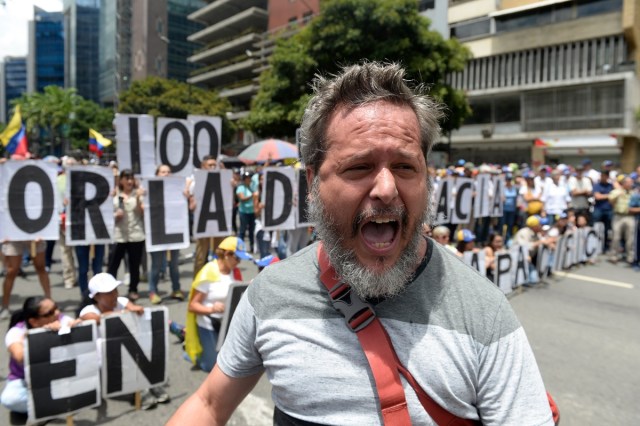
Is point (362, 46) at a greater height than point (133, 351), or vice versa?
point (362, 46)

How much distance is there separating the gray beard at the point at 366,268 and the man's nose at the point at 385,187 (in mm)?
38

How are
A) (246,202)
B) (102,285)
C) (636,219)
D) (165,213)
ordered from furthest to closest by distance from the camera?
1. (246,202)
2. (636,219)
3. (165,213)
4. (102,285)

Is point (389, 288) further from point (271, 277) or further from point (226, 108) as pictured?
point (226, 108)

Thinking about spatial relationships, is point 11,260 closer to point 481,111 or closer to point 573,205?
point 573,205

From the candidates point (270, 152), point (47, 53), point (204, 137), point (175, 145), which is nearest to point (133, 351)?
point (175, 145)

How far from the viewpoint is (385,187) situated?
115 cm

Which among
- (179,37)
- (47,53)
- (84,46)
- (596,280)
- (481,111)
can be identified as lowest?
(596,280)

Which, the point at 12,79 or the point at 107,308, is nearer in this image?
the point at 107,308

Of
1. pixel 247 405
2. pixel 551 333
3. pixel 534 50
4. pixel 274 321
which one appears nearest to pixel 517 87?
pixel 534 50

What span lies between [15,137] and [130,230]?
2506 millimetres

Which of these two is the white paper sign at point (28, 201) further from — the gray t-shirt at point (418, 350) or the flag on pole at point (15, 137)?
the gray t-shirt at point (418, 350)

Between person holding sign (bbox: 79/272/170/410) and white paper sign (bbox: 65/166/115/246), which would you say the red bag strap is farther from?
white paper sign (bbox: 65/166/115/246)

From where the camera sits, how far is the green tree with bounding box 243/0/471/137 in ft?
65.4

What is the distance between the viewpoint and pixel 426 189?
4.19 feet
